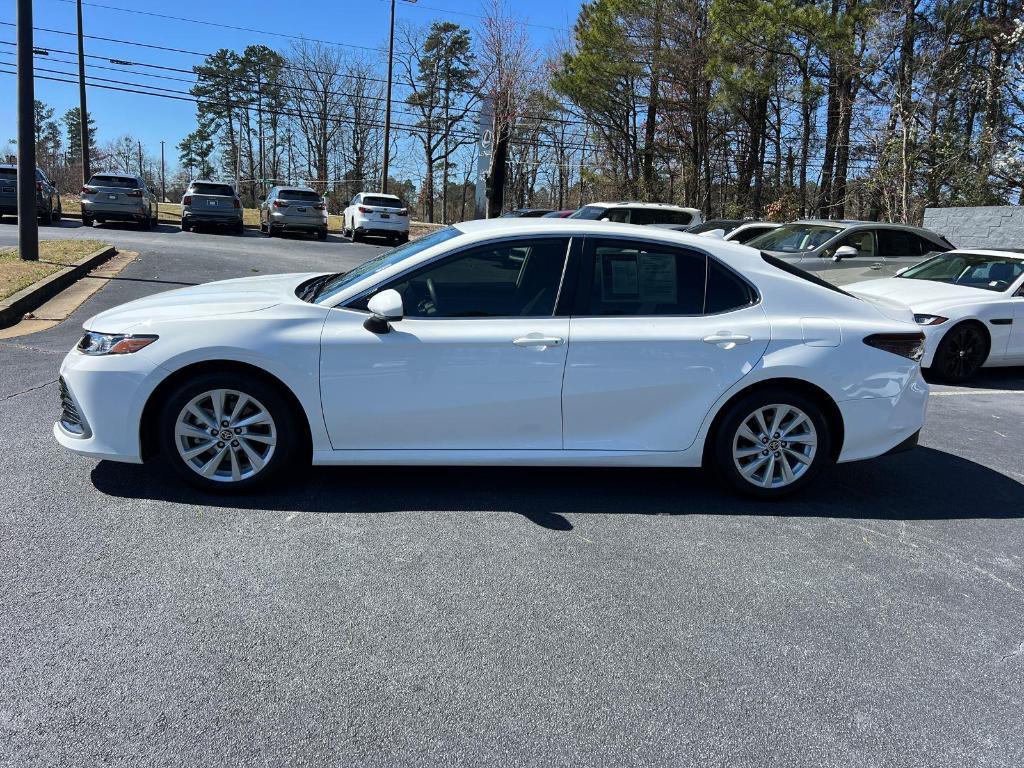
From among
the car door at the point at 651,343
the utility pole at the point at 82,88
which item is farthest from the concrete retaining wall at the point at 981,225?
the utility pole at the point at 82,88

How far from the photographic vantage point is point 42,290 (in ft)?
32.6

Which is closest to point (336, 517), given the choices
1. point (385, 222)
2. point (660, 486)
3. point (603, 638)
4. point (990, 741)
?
point (603, 638)

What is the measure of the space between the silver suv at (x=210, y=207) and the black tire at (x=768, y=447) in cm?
2117

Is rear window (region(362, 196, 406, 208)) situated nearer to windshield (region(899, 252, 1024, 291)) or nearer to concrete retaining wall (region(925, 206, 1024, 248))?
concrete retaining wall (region(925, 206, 1024, 248))

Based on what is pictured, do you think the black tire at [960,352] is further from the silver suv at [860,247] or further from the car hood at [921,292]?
the silver suv at [860,247]

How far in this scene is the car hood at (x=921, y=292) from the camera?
8.52m

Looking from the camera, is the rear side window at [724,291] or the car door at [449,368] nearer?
the car door at [449,368]

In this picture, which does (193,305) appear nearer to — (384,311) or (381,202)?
(384,311)

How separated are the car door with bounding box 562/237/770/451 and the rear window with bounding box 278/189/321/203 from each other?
67.1ft

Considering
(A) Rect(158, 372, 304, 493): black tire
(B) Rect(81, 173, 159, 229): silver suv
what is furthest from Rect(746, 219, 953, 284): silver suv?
(B) Rect(81, 173, 159, 229): silver suv

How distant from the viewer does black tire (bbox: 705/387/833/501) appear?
14.9 ft

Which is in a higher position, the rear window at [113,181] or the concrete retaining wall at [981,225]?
the rear window at [113,181]

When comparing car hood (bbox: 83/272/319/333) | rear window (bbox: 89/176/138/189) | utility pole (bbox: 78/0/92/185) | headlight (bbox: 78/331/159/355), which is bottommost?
headlight (bbox: 78/331/159/355)

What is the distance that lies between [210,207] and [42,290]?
45.4 ft
